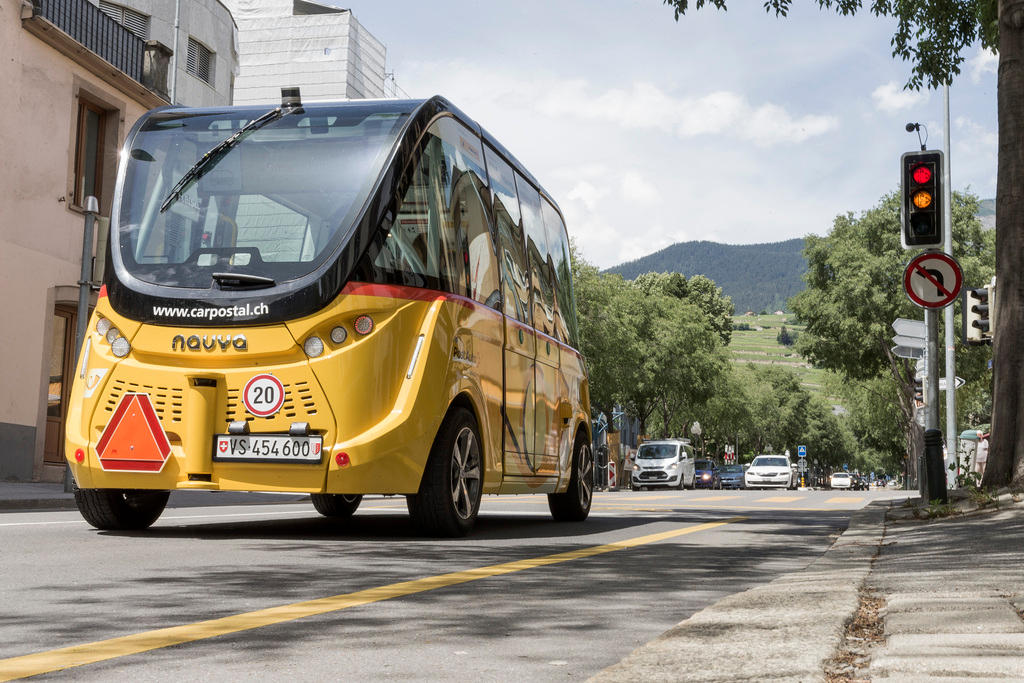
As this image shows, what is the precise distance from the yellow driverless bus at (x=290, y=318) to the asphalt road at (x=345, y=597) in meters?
0.50

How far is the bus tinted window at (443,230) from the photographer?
8.25 metres

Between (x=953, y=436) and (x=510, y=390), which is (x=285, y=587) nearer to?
(x=510, y=390)

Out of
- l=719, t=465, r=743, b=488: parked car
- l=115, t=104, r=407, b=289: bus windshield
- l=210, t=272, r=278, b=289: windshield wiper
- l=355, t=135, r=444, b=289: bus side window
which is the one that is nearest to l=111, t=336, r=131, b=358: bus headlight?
l=115, t=104, r=407, b=289: bus windshield

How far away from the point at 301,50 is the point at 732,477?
106 feet

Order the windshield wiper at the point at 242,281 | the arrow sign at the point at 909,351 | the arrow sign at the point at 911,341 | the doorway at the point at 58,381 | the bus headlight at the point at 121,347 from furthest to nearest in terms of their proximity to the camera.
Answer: the doorway at the point at 58,381 → the arrow sign at the point at 909,351 → the arrow sign at the point at 911,341 → the bus headlight at the point at 121,347 → the windshield wiper at the point at 242,281

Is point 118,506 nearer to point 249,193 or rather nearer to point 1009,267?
point 249,193

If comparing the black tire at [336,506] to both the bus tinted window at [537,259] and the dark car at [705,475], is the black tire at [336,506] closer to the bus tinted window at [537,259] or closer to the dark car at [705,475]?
the bus tinted window at [537,259]

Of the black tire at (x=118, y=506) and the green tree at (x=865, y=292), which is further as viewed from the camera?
the green tree at (x=865, y=292)

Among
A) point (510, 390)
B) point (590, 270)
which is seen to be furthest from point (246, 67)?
point (510, 390)

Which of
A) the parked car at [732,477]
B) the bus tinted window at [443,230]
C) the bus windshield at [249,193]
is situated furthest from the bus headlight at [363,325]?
the parked car at [732,477]

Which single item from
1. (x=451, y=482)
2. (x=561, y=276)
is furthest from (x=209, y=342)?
(x=561, y=276)

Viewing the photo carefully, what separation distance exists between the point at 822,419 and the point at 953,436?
115631 mm

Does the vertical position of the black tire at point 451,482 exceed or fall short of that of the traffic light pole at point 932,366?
it falls short

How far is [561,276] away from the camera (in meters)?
13.0
